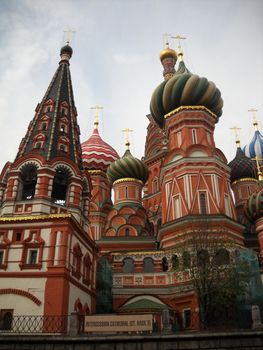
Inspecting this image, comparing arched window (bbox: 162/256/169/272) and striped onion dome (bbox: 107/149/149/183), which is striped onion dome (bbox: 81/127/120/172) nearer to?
striped onion dome (bbox: 107/149/149/183)

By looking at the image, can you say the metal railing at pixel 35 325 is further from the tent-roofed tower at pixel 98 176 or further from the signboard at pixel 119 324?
the tent-roofed tower at pixel 98 176

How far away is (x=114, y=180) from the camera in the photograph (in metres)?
32.7

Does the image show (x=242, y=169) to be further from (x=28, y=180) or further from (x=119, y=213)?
(x=28, y=180)

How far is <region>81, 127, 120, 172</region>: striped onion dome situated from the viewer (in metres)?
39.7

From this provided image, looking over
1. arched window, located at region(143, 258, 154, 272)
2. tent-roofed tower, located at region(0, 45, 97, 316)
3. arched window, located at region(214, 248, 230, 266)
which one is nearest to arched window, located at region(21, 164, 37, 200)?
tent-roofed tower, located at region(0, 45, 97, 316)

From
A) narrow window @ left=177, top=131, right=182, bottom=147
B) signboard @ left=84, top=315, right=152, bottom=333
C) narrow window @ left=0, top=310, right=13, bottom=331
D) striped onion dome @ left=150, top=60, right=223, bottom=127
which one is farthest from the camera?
striped onion dome @ left=150, top=60, right=223, bottom=127

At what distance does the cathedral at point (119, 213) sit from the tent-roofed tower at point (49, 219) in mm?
49

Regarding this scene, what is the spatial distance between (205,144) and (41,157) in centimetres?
1235

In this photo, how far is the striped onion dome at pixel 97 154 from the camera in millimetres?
39656

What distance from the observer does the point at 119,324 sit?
12172mm

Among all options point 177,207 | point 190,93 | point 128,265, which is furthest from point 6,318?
point 190,93

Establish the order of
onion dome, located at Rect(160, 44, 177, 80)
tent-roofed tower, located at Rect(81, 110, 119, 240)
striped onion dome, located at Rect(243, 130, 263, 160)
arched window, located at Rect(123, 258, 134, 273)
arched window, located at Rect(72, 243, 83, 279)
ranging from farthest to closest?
striped onion dome, located at Rect(243, 130, 263, 160), onion dome, located at Rect(160, 44, 177, 80), tent-roofed tower, located at Rect(81, 110, 119, 240), arched window, located at Rect(123, 258, 134, 273), arched window, located at Rect(72, 243, 83, 279)

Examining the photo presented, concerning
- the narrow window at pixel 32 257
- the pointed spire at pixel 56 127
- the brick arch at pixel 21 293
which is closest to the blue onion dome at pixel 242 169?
the pointed spire at pixel 56 127

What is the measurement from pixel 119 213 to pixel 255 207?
1018cm
